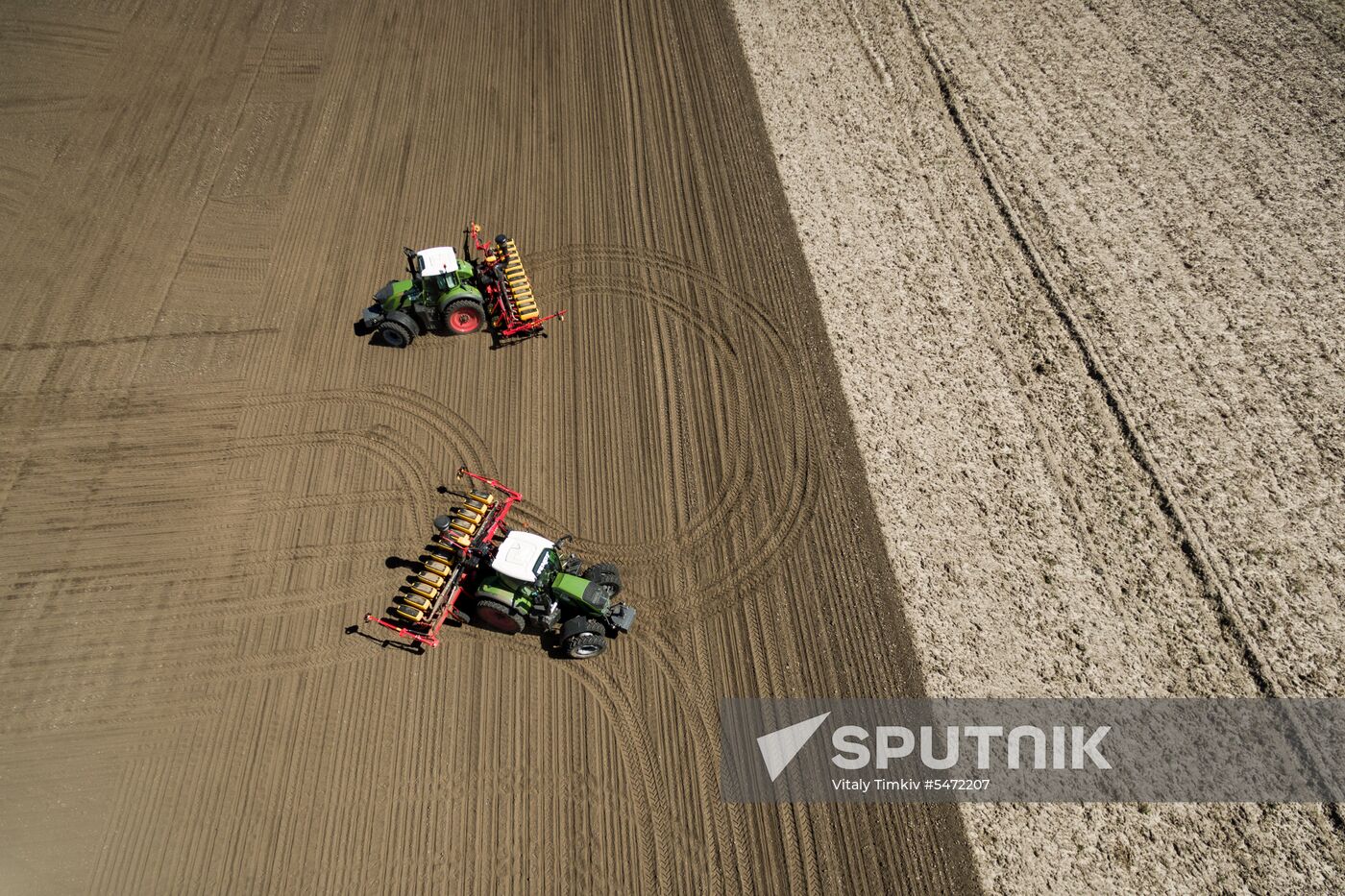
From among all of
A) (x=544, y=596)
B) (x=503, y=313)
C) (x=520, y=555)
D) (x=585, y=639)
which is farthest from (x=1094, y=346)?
(x=520, y=555)

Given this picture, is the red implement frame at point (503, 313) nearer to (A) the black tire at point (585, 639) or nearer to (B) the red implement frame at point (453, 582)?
(B) the red implement frame at point (453, 582)

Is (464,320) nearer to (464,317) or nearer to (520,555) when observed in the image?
(464,317)

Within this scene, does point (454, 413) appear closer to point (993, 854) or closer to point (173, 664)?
point (173, 664)

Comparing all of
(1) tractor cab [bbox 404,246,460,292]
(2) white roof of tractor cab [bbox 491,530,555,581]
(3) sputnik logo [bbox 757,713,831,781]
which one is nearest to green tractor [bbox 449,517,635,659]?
(2) white roof of tractor cab [bbox 491,530,555,581]

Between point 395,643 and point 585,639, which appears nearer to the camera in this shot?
point 585,639

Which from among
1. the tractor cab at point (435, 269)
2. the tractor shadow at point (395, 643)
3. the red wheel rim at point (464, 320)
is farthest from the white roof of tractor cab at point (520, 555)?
the tractor cab at point (435, 269)

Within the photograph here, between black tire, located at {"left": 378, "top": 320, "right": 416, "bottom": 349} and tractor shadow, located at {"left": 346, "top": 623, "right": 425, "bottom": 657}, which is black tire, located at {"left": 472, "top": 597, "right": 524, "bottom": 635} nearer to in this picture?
tractor shadow, located at {"left": 346, "top": 623, "right": 425, "bottom": 657}
